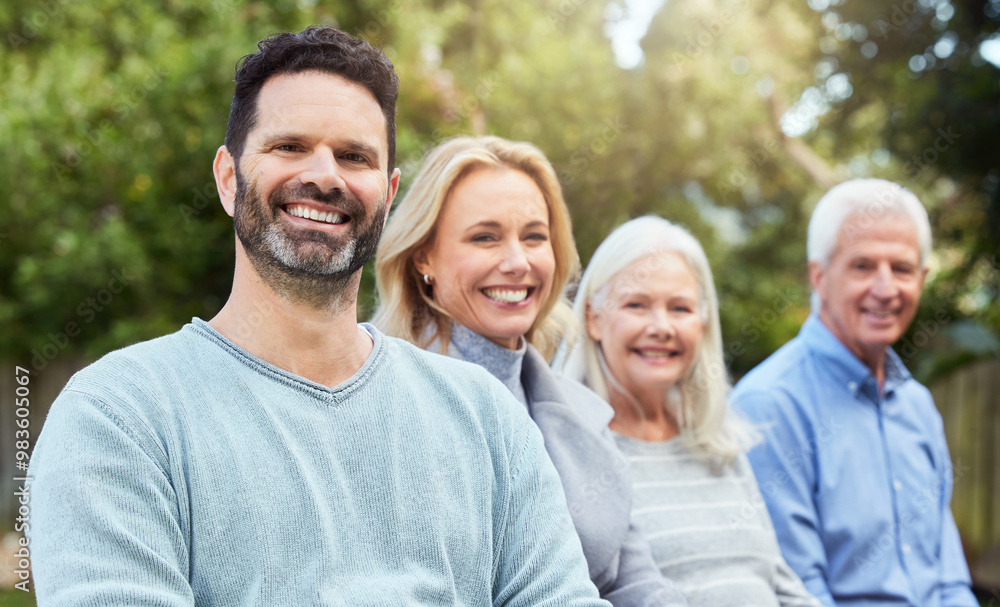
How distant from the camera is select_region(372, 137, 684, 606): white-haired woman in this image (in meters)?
2.21

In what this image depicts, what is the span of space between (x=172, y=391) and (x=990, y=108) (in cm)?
616

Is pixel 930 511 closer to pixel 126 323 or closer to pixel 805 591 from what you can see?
pixel 805 591

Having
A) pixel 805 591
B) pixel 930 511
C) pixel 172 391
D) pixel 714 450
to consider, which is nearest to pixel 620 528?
pixel 714 450

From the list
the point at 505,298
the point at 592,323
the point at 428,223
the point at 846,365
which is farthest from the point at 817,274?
the point at 428,223

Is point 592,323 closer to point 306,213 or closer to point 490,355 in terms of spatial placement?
point 490,355

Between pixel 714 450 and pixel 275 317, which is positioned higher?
pixel 275 317

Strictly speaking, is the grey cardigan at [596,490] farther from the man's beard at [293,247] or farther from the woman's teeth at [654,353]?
the man's beard at [293,247]

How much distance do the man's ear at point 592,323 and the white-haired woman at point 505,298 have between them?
33 cm

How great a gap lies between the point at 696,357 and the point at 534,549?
51.6 inches

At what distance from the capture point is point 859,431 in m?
3.04

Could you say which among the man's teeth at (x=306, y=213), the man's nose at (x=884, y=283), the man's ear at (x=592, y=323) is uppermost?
the man's nose at (x=884, y=283)

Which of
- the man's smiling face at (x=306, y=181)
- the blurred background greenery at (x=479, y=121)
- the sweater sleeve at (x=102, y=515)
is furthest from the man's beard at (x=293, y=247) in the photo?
the blurred background greenery at (x=479, y=121)

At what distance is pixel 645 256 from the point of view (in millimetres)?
2721

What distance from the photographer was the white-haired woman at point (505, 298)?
2213 millimetres
